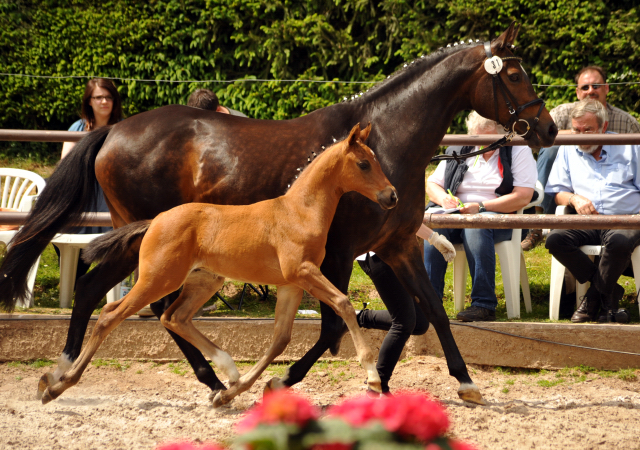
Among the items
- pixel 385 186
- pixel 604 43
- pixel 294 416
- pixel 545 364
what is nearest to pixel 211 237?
pixel 385 186

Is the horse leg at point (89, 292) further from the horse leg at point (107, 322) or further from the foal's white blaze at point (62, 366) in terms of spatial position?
the horse leg at point (107, 322)

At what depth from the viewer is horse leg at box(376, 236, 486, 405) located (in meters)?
3.80

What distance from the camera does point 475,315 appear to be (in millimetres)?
4852

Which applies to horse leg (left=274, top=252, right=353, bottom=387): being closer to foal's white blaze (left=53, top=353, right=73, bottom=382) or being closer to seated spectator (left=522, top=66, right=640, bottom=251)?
foal's white blaze (left=53, top=353, right=73, bottom=382)

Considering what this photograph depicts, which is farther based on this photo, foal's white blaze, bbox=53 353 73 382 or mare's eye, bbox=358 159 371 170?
foal's white blaze, bbox=53 353 73 382

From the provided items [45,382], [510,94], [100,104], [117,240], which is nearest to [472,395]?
[510,94]

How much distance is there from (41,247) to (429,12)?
25.1 ft

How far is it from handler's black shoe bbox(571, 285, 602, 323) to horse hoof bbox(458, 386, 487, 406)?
63.7 inches

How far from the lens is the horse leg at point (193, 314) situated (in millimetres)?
3598

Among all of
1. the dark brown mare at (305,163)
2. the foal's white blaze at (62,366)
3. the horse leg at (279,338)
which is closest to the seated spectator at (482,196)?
the dark brown mare at (305,163)

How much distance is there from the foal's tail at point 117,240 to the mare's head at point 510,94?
6.46 ft

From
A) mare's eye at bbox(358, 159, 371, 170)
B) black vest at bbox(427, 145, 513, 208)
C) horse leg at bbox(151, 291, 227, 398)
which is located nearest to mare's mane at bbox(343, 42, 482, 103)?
mare's eye at bbox(358, 159, 371, 170)

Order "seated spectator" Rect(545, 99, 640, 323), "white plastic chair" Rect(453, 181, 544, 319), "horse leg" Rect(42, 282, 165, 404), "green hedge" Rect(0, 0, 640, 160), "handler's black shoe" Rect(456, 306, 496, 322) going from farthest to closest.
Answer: "green hedge" Rect(0, 0, 640, 160) → "white plastic chair" Rect(453, 181, 544, 319) → "seated spectator" Rect(545, 99, 640, 323) → "handler's black shoe" Rect(456, 306, 496, 322) → "horse leg" Rect(42, 282, 165, 404)

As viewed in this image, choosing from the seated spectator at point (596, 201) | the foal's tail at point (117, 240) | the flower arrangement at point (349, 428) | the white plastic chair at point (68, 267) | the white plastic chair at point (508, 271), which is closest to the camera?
the flower arrangement at point (349, 428)
